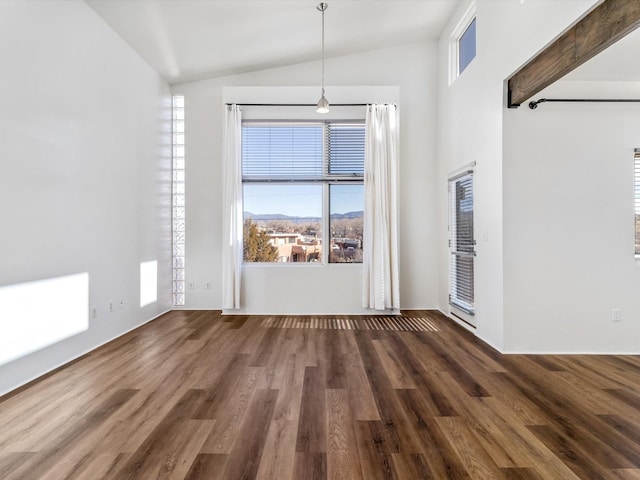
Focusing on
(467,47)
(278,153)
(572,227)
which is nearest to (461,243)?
(572,227)

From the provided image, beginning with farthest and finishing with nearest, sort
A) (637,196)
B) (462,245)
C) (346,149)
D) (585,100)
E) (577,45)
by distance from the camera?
1. (346,149)
2. (462,245)
3. (637,196)
4. (585,100)
5. (577,45)

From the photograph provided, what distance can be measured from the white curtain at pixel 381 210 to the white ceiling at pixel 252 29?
1043 mm

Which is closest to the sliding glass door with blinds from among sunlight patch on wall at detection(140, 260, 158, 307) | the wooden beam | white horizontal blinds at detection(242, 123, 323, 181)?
the wooden beam

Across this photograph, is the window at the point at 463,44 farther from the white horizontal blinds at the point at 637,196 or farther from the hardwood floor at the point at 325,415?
the hardwood floor at the point at 325,415

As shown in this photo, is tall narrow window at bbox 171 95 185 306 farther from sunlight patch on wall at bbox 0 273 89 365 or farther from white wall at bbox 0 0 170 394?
sunlight patch on wall at bbox 0 273 89 365

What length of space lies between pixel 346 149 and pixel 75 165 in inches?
134

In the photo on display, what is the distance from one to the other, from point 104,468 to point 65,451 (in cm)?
33

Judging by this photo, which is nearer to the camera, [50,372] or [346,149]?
[50,372]

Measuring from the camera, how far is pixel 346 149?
5094 mm

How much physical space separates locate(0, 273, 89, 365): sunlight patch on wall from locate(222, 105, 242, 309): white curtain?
184 centimetres

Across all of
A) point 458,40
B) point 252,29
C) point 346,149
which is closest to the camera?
point 252,29

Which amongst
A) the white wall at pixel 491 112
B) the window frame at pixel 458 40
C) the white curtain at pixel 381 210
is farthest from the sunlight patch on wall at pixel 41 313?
the window frame at pixel 458 40

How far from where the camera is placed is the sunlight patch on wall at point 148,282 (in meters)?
4.42

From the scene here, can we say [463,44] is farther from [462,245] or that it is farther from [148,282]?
[148,282]
